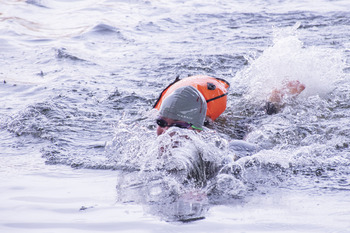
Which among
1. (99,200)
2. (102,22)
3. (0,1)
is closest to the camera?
(99,200)

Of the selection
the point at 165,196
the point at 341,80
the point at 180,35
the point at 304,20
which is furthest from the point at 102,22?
the point at 165,196

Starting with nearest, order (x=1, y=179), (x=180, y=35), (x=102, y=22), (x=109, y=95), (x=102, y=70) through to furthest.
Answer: (x=1, y=179)
(x=109, y=95)
(x=102, y=70)
(x=180, y=35)
(x=102, y=22)

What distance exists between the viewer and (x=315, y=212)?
12.5 ft

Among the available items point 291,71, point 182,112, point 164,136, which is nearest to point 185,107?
point 182,112

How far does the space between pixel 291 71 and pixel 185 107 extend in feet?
10.3

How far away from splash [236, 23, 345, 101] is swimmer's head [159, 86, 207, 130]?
235 centimetres

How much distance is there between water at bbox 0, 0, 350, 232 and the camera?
12.6ft

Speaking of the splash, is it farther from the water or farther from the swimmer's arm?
the swimmer's arm

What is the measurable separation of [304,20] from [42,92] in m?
7.25

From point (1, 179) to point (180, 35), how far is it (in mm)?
7737

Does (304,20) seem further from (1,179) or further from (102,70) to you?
(1,179)

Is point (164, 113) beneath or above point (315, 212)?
above

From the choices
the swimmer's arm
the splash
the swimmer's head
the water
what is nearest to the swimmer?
the swimmer's head

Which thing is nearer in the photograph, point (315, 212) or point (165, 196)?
point (315, 212)
